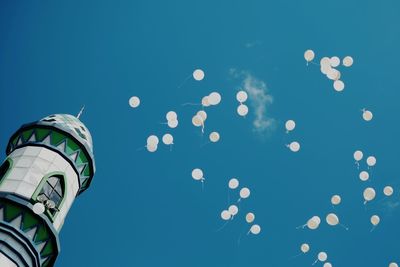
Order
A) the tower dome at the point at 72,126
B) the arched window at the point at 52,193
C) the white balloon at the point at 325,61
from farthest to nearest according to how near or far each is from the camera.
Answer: the tower dome at the point at 72,126 → the arched window at the point at 52,193 → the white balloon at the point at 325,61

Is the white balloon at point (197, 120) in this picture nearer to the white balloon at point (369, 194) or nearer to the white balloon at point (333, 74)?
the white balloon at point (333, 74)

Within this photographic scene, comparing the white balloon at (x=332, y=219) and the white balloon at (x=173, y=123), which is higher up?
the white balloon at (x=173, y=123)

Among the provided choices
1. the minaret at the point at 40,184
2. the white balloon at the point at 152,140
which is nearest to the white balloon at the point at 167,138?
the white balloon at the point at 152,140

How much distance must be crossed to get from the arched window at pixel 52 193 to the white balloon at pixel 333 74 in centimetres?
1055

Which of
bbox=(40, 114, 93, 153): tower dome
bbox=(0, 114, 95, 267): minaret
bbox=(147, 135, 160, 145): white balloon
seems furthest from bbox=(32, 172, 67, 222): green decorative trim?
bbox=(147, 135, 160, 145): white balloon

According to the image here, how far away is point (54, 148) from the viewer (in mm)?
19047

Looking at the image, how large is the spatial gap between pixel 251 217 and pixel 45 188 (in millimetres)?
7552

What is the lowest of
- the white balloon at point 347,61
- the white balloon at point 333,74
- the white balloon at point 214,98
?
the white balloon at point 214,98

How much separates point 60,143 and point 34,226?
14.0 ft

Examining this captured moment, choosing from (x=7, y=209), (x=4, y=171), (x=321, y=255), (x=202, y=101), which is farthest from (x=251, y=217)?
(x=4, y=171)

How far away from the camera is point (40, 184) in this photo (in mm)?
17125

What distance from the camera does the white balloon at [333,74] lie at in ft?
47.9

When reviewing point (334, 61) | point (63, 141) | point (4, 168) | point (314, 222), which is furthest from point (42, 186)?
point (334, 61)

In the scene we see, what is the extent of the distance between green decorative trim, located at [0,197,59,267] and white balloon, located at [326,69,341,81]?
35.0 ft
